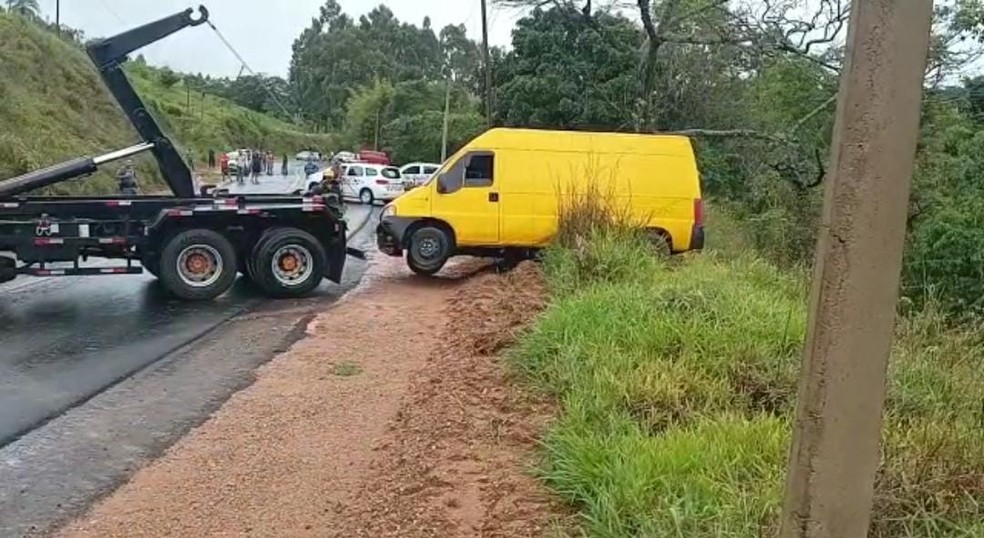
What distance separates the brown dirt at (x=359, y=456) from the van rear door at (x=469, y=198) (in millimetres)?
5088

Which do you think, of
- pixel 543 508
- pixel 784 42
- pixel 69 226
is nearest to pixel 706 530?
pixel 543 508

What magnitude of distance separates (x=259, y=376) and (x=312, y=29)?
108 meters

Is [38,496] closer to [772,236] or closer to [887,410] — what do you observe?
[887,410]

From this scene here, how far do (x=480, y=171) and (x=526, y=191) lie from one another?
74 cm

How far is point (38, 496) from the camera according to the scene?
5.52m

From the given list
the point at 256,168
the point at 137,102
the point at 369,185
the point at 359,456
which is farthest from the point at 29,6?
the point at 359,456

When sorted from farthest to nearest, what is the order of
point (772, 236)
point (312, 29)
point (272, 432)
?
point (312, 29) → point (772, 236) → point (272, 432)

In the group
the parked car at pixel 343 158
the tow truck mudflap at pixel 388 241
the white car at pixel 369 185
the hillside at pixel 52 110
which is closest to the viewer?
the tow truck mudflap at pixel 388 241

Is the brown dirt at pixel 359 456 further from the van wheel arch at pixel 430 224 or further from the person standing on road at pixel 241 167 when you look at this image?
the person standing on road at pixel 241 167

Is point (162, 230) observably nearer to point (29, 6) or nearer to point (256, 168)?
point (256, 168)

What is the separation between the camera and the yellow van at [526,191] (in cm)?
1455

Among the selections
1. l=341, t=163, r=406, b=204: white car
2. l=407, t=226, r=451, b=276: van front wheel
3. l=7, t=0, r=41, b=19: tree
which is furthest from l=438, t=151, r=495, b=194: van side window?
l=7, t=0, r=41, b=19: tree

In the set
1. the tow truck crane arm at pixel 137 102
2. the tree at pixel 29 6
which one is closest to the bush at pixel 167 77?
the tree at pixel 29 6

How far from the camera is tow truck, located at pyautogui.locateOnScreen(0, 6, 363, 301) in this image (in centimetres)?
1202
